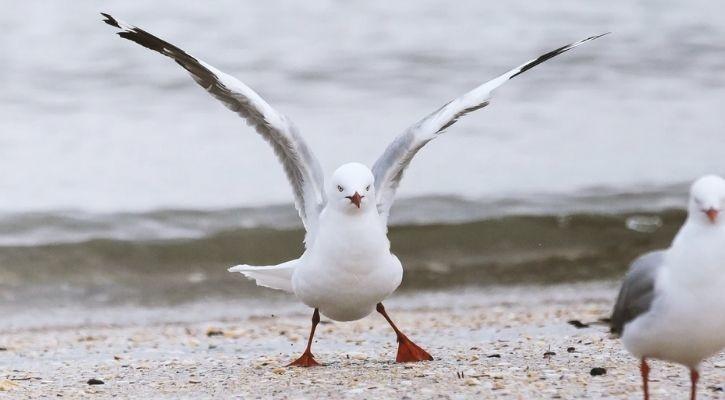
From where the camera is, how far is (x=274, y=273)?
614 centimetres

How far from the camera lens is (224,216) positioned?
10.2 metres

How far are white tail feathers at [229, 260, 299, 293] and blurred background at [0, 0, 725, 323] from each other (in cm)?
245

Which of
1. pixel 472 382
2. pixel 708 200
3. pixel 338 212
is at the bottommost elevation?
pixel 472 382

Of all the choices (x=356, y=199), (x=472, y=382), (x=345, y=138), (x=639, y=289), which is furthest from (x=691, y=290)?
(x=345, y=138)

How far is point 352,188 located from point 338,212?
16 centimetres

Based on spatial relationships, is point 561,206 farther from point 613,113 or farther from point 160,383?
point 160,383

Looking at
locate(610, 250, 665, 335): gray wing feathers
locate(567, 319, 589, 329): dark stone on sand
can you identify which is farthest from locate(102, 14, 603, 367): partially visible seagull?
locate(610, 250, 665, 335): gray wing feathers

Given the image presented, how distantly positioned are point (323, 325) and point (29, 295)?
8.27 ft

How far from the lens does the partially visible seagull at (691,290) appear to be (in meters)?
3.89

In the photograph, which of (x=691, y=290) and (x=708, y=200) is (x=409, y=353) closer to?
(x=691, y=290)

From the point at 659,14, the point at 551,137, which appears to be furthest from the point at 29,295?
the point at 659,14

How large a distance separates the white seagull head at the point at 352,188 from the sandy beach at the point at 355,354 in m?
0.72

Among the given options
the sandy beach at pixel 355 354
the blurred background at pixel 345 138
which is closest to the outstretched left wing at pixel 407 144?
the sandy beach at pixel 355 354

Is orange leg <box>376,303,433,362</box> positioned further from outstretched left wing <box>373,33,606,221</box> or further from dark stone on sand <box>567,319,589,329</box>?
dark stone on sand <box>567,319,589,329</box>
